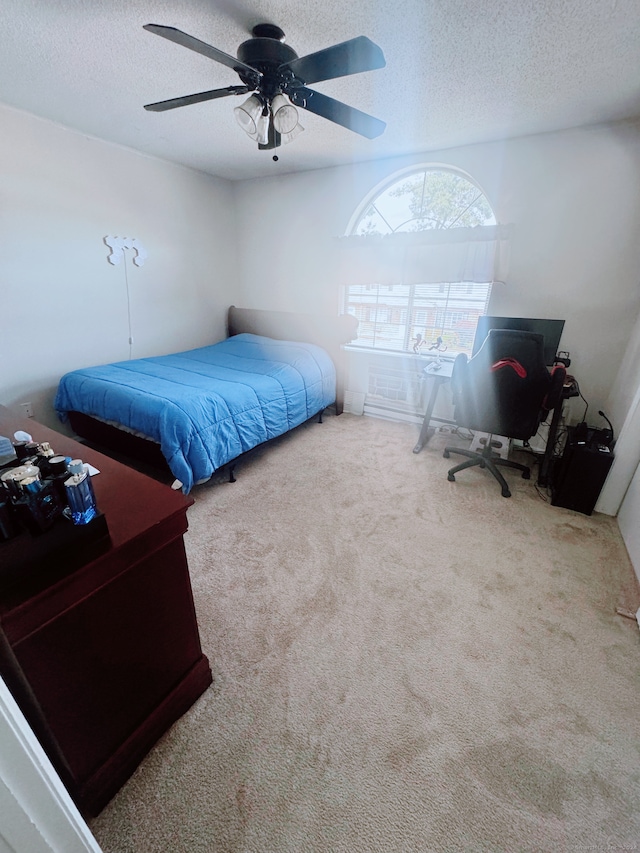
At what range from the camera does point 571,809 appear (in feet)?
3.24

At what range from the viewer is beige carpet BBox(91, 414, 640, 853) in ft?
3.15

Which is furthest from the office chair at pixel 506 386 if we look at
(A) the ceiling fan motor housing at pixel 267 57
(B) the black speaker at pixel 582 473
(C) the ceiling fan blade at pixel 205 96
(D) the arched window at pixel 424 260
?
(C) the ceiling fan blade at pixel 205 96

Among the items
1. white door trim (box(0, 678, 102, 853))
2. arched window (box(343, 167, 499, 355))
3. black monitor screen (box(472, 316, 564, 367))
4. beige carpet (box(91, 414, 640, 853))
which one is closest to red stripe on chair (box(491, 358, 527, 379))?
black monitor screen (box(472, 316, 564, 367))

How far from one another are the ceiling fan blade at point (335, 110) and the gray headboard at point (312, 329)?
1.81m

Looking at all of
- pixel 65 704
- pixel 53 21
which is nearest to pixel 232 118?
pixel 53 21

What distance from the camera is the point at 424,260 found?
3.03 meters

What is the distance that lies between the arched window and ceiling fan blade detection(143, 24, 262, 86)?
6.35ft

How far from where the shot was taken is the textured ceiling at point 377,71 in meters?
1.42

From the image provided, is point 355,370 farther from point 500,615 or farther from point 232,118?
point 500,615

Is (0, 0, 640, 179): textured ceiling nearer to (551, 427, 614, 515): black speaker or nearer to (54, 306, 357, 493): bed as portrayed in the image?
(54, 306, 357, 493): bed

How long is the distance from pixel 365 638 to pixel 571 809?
0.73 meters

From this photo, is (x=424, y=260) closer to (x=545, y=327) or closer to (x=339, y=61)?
(x=545, y=327)

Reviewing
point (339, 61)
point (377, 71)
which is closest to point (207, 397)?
point (339, 61)

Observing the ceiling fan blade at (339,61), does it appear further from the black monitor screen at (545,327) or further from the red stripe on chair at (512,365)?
the black monitor screen at (545,327)
